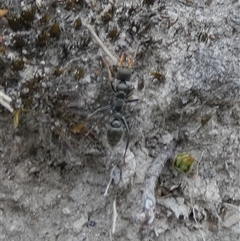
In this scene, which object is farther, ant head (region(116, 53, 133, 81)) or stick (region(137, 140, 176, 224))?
ant head (region(116, 53, 133, 81))

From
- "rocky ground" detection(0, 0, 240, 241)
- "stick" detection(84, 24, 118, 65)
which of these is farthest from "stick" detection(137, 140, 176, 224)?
"stick" detection(84, 24, 118, 65)

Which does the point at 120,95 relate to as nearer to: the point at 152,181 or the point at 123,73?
the point at 123,73

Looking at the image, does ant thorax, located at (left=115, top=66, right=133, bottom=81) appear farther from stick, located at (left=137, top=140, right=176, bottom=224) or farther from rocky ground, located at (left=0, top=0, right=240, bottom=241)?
stick, located at (left=137, top=140, right=176, bottom=224)

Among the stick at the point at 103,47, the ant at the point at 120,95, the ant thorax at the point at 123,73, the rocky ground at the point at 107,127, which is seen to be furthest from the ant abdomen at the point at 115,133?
the stick at the point at 103,47

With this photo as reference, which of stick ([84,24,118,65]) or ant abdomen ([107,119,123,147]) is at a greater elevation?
stick ([84,24,118,65])

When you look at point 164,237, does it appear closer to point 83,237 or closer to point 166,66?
point 83,237

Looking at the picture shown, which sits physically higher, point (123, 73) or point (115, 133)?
point (123, 73)

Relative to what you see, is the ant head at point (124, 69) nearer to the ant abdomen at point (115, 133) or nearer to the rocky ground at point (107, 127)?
the rocky ground at point (107, 127)

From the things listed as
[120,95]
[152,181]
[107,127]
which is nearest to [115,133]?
[107,127]
